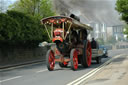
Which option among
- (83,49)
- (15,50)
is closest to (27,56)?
(15,50)

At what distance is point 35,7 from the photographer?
104 feet

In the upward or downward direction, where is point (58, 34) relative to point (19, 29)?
downward

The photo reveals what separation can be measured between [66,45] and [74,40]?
43.6 inches

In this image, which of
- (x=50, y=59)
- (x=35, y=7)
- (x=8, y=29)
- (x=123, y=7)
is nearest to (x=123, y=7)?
(x=123, y=7)

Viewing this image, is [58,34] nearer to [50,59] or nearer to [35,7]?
[50,59]

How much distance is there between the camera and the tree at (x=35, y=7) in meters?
31.1

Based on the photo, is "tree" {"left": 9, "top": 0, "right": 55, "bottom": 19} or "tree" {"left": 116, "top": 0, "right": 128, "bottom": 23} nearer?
"tree" {"left": 116, "top": 0, "right": 128, "bottom": 23}

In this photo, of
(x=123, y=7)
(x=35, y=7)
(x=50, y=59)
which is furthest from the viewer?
(x=35, y=7)

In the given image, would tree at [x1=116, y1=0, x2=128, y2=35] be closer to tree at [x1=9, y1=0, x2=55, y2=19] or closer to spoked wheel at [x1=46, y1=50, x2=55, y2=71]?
spoked wheel at [x1=46, y1=50, x2=55, y2=71]

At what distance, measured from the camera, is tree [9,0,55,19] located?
31.1m

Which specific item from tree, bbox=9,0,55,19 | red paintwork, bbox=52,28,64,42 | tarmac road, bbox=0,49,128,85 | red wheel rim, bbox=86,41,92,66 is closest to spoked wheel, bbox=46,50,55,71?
tarmac road, bbox=0,49,128,85

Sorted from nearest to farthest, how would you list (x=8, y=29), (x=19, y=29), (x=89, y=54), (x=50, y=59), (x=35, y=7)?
1. (x=50, y=59)
2. (x=89, y=54)
3. (x=8, y=29)
4. (x=19, y=29)
5. (x=35, y=7)

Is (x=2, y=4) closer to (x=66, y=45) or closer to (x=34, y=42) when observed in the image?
(x=34, y=42)

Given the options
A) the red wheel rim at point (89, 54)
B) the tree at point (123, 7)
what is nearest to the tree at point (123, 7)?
the tree at point (123, 7)
